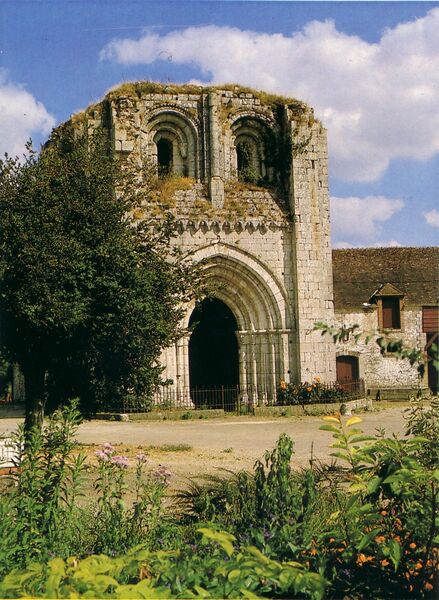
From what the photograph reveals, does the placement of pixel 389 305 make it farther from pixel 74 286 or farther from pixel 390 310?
pixel 74 286

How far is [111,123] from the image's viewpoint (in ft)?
68.9

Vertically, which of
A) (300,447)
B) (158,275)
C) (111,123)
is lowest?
(300,447)

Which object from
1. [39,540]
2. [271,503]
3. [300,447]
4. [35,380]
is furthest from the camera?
[300,447]

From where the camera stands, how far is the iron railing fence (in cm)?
2006

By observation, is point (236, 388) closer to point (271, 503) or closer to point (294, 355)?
point (294, 355)

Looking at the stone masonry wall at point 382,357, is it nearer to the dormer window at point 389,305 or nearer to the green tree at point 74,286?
the dormer window at point 389,305

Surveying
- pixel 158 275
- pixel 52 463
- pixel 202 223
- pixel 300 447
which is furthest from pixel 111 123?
pixel 52 463

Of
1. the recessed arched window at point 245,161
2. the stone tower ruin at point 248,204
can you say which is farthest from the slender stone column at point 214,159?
the recessed arched window at point 245,161

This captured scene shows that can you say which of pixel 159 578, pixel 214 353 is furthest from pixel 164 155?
pixel 159 578

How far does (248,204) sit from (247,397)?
5968 millimetres

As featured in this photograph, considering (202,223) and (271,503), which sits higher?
(202,223)

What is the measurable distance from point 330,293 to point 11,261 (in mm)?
12963

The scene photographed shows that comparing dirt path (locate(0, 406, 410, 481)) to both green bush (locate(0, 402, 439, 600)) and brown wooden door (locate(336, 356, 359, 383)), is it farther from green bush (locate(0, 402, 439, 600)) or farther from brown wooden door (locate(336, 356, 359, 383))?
brown wooden door (locate(336, 356, 359, 383))

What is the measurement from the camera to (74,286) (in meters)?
10.7
